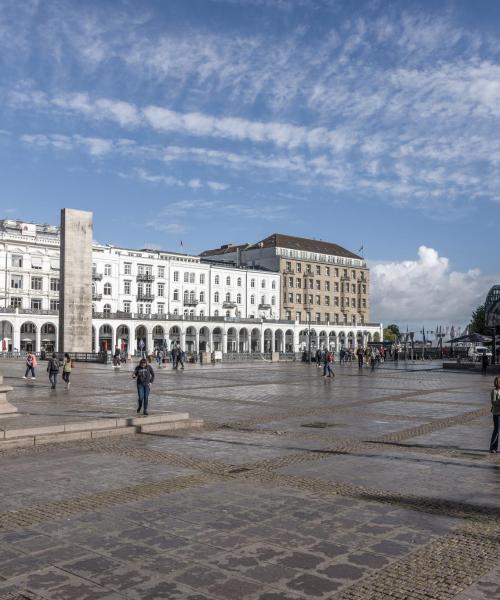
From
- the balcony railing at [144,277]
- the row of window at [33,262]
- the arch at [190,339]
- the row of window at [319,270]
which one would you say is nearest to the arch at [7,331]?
the row of window at [33,262]

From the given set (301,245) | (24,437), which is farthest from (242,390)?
(301,245)

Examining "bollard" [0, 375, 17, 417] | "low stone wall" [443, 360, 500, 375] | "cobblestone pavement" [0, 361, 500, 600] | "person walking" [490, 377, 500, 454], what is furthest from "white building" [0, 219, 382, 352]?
"person walking" [490, 377, 500, 454]

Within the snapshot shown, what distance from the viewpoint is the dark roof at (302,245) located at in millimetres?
115812

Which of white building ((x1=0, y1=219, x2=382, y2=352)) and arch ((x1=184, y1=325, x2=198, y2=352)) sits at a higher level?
white building ((x1=0, y1=219, x2=382, y2=352))

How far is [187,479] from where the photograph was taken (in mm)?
10055

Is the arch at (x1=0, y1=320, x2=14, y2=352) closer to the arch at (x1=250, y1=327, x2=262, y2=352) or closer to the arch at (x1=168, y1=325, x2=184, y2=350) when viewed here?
the arch at (x1=168, y1=325, x2=184, y2=350)

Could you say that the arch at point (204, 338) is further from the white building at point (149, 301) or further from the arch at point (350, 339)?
the arch at point (350, 339)

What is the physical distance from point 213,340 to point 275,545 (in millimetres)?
94550

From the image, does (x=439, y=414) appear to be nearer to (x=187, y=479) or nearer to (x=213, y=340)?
(x=187, y=479)

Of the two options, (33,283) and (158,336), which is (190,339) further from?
Result: (33,283)

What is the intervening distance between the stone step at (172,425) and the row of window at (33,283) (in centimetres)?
7117

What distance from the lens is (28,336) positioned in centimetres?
8012

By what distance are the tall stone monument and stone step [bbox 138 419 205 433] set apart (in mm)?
33417

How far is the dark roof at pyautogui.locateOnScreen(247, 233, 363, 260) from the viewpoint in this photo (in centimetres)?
11581
